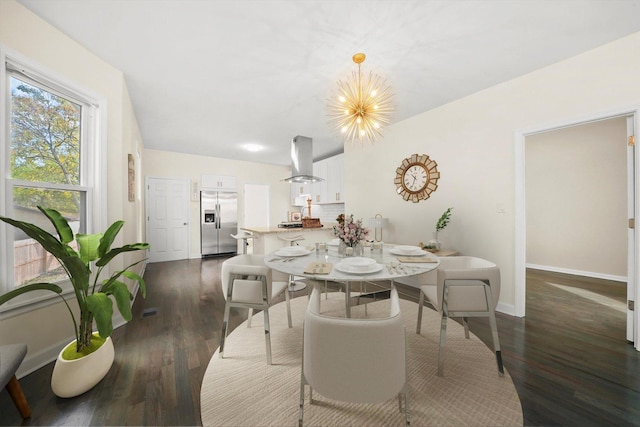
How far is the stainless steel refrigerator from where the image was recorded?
5.88 m

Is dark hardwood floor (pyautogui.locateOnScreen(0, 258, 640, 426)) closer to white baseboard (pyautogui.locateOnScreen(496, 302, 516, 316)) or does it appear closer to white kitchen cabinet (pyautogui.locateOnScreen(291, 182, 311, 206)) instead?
white baseboard (pyautogui.locateOnScreen(496, 302, 516, 316))

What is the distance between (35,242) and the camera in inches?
69.9

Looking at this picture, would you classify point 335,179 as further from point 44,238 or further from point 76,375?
point 76,375

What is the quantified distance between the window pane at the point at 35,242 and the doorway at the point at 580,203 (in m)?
5.16

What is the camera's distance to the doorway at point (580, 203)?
12.0 feet

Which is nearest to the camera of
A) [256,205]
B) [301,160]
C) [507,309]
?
[507,309]

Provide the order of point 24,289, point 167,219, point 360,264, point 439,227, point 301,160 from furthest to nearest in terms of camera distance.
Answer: point 167,219
point 301,160
point 439,227
point 360,264
point 24,289

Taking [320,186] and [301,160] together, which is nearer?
[301,160]

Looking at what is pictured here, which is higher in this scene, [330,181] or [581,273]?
[330,181]

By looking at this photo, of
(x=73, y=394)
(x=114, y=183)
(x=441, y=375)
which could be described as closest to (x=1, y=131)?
(x=114, y=183)

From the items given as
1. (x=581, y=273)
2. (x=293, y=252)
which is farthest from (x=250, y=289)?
(x=581, y=273)

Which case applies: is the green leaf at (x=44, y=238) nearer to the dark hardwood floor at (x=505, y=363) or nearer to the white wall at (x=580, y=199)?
the dark hardwood floor at (x=505, y=363)

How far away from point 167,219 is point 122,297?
15.7ft

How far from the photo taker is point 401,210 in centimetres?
367
